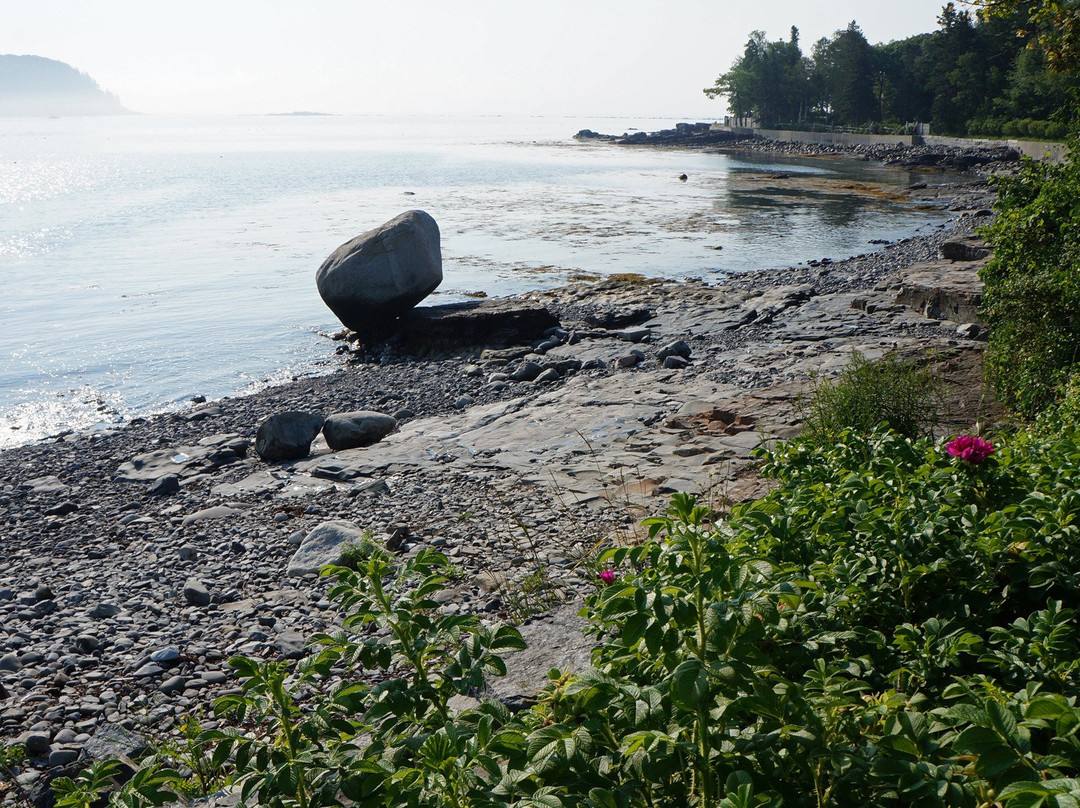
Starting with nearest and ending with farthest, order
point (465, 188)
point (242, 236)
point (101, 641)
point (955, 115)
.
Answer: point (101, 641) → point (242, 236) → point (465, 188) → point (955, 115)

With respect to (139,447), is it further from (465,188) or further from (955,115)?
(955,115)

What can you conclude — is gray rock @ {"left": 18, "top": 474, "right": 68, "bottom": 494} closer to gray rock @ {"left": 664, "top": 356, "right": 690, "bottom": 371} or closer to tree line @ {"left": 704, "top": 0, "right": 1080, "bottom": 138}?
gray rock @ {"left": 664, "top": 356, "right": 690, "bottom": 371}

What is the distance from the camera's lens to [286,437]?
10258mm

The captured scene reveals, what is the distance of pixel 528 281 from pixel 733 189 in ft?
104

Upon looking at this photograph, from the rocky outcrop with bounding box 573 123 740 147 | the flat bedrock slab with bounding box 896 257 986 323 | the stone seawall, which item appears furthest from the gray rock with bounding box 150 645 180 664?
the rocky outcrop with bounding box 573 123 740 147

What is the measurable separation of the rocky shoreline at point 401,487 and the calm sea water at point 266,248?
3.23 metres

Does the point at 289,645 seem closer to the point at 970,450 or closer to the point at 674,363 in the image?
the point at 970,450

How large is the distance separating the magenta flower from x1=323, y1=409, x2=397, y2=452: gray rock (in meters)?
8.37

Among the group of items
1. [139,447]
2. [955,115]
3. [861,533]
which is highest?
[955,115]

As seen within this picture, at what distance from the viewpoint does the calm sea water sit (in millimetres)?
16609

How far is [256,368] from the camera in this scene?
16.7 m

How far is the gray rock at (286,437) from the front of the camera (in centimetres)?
1026

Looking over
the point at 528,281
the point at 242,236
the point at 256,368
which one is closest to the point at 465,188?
the point at 242,236

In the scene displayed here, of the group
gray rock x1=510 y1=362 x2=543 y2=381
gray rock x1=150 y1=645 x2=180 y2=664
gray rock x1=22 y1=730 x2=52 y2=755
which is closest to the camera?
gray rock x1=22 y1=730 x2=52 y2=755
